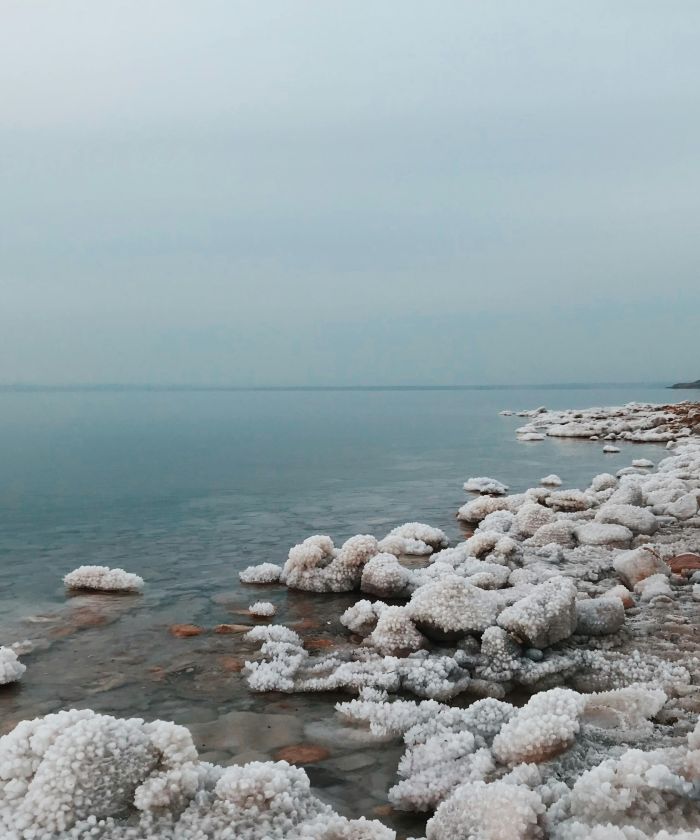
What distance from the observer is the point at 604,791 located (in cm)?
364

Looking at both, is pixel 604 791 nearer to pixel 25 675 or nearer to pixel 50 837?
pixel 50 837

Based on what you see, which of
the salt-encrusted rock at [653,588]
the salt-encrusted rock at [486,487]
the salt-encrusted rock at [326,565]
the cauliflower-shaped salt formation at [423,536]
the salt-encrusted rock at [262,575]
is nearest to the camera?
the salt-encrusted rock at [653,588]

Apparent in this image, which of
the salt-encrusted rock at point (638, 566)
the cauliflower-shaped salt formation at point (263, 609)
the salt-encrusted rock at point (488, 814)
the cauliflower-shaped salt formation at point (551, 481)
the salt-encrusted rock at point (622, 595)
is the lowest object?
the cauliflower-shaped salt formation at point (551, 481)

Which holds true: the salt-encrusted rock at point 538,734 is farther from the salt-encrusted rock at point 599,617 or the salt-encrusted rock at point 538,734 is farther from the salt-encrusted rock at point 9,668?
the salt-encrusted rock at point 9,668

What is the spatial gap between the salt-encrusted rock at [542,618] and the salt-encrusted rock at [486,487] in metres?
10.8

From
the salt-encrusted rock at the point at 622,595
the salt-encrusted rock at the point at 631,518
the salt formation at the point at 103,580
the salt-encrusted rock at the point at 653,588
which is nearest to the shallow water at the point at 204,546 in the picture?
the salt formation at the point at 103,580

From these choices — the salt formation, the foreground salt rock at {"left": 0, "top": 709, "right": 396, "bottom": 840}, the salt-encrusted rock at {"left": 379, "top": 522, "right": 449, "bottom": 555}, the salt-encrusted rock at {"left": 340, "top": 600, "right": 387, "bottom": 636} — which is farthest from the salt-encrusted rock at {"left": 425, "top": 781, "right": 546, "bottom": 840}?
the salt-encrusted rock at {"left": 379, "top": 522, "right": 449, "bottom": 555}

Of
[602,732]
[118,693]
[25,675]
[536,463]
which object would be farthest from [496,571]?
[536,463]

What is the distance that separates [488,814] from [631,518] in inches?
337

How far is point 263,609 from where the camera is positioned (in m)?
8.02

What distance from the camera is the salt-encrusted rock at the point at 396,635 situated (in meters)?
6.51

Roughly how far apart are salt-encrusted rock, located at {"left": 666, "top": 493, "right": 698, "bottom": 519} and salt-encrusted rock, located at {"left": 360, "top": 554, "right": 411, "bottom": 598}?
6.03 m

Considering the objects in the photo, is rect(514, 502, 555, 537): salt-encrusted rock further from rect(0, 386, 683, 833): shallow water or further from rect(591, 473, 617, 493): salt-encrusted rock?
rect(591, 473, 617, 493): salt-encrusted rock

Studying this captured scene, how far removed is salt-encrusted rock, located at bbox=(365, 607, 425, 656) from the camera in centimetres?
651
